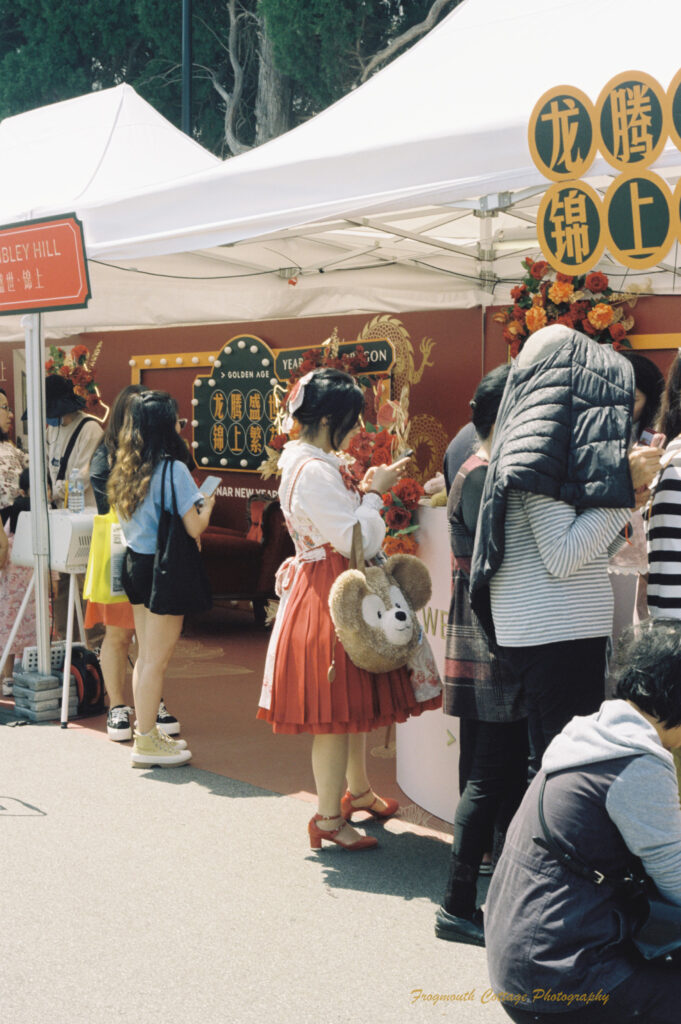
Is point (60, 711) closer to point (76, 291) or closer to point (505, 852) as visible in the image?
point (76, 291)

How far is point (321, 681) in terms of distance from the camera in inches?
143

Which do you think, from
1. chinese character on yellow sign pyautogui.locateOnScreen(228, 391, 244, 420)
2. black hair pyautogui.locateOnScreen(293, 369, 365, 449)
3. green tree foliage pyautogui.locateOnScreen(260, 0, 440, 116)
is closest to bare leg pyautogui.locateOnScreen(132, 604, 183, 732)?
black hair pyautogui.locateOnScreen(293, 369, 365, 449)

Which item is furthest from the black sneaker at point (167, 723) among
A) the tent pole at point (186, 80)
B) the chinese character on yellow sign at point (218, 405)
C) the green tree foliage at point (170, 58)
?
the green tree foliage at point (170, 58)

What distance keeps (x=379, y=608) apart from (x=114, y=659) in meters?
2.13

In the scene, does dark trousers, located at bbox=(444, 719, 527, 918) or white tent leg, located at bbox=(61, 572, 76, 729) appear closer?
dark trousers, located at bbox=(444, 719, 527, 918)

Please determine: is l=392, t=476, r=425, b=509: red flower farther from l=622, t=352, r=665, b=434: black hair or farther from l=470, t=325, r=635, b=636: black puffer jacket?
l=470, t=325, r=635, b=636: black puffer jacket

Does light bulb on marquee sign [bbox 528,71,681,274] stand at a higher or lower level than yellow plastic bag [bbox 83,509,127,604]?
higher

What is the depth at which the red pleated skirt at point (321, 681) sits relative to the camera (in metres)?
3.63

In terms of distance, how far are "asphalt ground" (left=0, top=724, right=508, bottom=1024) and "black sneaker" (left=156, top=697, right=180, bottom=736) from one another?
536mm

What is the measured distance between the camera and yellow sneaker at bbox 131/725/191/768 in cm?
476

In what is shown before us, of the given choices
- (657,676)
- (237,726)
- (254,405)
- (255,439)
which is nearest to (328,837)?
(237,726)

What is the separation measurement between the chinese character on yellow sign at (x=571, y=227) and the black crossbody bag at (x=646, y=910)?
1779 mm

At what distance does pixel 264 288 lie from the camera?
23.7ft

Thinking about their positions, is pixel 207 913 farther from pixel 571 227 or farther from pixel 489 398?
pixel 571 227
